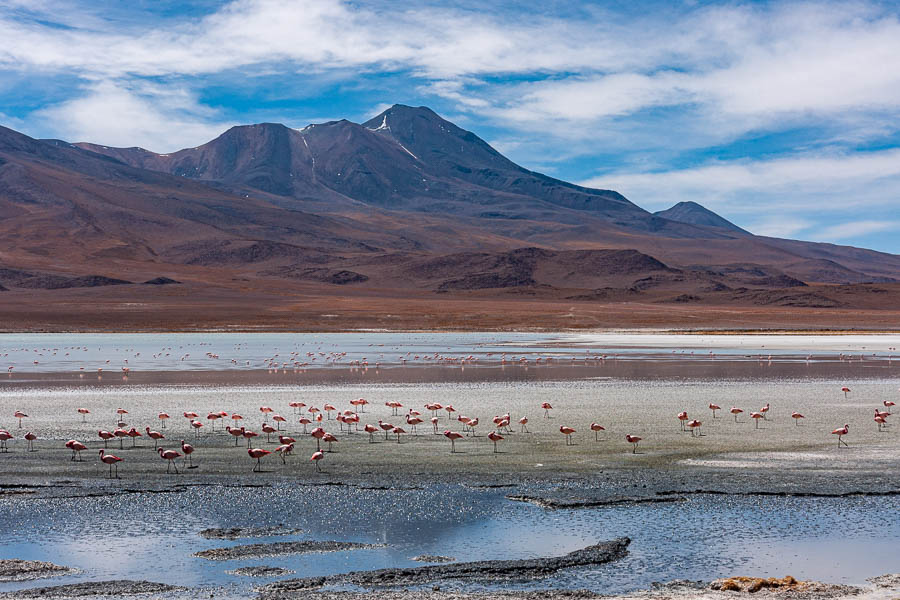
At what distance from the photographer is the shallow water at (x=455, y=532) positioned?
10.7 m

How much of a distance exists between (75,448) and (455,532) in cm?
825

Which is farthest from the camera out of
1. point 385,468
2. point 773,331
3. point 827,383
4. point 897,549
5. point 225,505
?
point 773,331

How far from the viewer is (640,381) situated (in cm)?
3359

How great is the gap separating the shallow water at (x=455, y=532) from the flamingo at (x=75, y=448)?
2787mm

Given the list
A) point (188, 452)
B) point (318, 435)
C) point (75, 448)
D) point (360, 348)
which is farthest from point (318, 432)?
point (360, 348)

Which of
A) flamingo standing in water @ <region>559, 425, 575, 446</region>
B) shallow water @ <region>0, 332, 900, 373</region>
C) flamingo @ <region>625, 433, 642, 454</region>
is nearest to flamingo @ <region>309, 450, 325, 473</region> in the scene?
flamingo standing in water @ <region>559, 425, 575, 446</region>

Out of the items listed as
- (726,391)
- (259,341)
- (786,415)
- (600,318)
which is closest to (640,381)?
(726,391)

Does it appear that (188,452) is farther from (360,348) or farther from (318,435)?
(360,348)

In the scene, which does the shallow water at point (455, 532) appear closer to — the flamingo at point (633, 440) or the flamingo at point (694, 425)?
the flamingo at point (633, 440)

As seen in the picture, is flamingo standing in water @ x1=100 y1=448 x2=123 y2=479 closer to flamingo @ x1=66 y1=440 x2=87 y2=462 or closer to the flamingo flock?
the flamingo flock

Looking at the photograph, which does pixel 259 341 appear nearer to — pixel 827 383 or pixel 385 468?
pixel 827 383

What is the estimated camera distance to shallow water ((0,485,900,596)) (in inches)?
423

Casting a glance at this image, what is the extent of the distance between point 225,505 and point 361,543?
117 inches

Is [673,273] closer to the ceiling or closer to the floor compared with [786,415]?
closer to the ceiling
